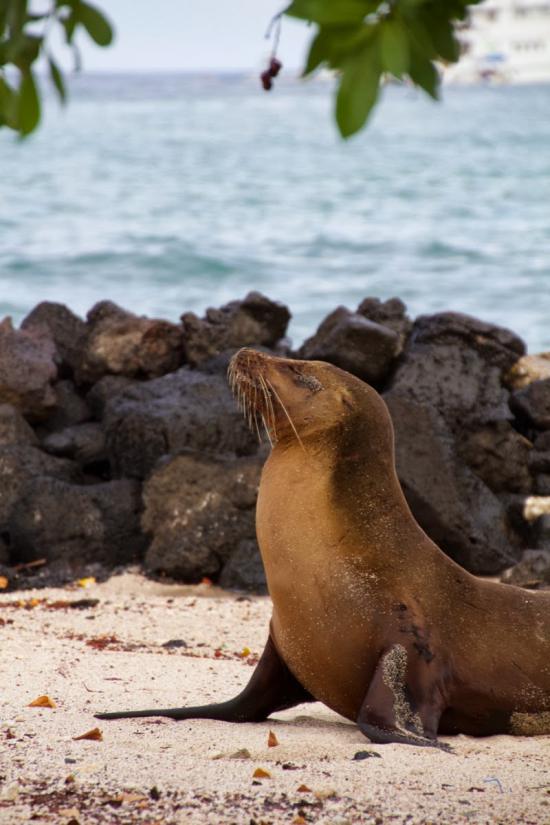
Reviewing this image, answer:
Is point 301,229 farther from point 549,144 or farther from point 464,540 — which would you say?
point 549,144

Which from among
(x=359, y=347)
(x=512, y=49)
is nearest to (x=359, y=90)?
(x=359, y=347)

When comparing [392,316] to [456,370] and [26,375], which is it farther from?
[26,375]

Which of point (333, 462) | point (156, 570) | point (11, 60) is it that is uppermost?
point (11, 60)

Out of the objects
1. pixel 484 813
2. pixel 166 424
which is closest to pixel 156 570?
pixel 166 424

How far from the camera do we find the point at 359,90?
2275 mm

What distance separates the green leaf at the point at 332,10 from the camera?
219 centimetres

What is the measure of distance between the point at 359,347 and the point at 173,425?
1233mm

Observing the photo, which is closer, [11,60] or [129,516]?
[11,60]

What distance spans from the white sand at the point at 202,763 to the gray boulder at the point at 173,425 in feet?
8.11

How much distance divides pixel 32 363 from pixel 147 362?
776 mm

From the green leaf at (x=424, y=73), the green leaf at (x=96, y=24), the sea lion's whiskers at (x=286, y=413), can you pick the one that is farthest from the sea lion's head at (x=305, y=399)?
the green leaf at (x=424, y=73)

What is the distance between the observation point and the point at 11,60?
2455 millimetres

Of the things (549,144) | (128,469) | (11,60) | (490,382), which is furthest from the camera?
(549,144)

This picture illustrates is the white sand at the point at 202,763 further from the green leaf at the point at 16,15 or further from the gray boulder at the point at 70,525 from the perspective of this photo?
the green leaf at the point at 16,15
